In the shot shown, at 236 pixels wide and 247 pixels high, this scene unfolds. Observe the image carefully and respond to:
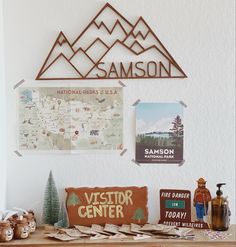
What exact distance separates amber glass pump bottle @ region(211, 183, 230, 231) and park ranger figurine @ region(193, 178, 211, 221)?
0.12ft

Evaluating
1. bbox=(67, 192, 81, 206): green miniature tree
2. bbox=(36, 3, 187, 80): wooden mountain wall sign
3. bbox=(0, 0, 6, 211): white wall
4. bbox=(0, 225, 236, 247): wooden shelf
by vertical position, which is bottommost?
bbox=(0, 225, 236, 247): wooden shelf

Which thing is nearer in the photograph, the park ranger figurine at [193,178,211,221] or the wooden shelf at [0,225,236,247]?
the wooden shelf at [0,225,236,247]

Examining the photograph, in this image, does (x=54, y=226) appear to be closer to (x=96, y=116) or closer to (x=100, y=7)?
(x=96, y=116)

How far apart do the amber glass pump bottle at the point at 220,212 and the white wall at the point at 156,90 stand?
11cm

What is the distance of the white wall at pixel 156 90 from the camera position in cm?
208

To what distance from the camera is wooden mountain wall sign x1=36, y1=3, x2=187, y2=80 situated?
209 centimetres

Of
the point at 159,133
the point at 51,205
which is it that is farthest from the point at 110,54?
the point at 51,205

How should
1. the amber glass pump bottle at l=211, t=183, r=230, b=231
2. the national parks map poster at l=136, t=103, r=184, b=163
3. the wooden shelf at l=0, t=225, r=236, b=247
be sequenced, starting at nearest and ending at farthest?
the wooden shelf at l=0, t=225, r=236, b=247 → the amber glass pump bottle at l=211, t=183, r=230, b=231 → the national parks map poster at l=136, t=103, r=184, b=163

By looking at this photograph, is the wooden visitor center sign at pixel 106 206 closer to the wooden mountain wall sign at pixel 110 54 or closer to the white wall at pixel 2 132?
the white wall at pixel 2 132

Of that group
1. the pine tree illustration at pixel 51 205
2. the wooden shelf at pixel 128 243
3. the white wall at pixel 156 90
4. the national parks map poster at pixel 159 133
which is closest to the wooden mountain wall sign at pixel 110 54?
the white wall at pixel 156 90

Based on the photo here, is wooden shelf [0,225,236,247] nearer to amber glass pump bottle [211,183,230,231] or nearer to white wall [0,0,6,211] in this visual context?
amber glass pump bottle [211,183,230,231]

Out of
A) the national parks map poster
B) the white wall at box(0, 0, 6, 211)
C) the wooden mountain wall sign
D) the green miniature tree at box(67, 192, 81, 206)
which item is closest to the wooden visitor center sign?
the green miniature tree at box(67, 192, 81, 206)

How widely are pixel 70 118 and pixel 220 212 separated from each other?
84 cm

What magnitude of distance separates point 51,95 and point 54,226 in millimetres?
622
